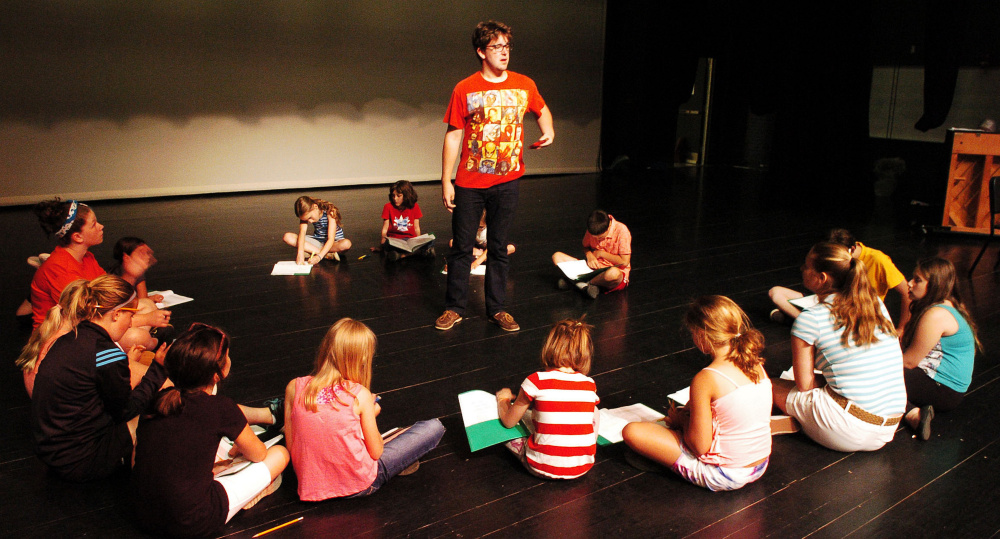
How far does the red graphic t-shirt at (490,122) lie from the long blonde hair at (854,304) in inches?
63.4

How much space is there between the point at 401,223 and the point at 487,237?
1794 millimetres

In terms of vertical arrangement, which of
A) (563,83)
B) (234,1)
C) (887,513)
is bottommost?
(887,513)

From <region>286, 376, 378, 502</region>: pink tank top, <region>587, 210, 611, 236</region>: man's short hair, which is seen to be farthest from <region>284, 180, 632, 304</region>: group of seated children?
<region>286, 376, 378, 502</region>: pink tank top

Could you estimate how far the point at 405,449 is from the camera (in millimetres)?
2375

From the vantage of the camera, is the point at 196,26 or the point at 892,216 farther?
the point at 196,26

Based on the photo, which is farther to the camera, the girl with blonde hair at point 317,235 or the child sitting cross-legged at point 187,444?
the girl with blonde hair at point 317,235

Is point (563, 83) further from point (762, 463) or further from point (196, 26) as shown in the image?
point (762, 463)

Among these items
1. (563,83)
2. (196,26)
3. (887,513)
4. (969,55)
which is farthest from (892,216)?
(196,26)

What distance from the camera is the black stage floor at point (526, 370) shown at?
217 cm

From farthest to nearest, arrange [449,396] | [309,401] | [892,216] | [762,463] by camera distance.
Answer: [892,216] → [449,396] → [762,463] → [309,401]

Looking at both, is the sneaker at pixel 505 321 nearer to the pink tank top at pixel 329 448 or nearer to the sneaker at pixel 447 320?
the sneaker at pixel 447 320

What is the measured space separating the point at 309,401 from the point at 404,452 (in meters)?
0.43

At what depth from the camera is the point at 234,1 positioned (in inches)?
322

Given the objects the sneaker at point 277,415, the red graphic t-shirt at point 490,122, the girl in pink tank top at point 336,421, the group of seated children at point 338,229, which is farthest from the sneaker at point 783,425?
the group of seated children at point 338,229
